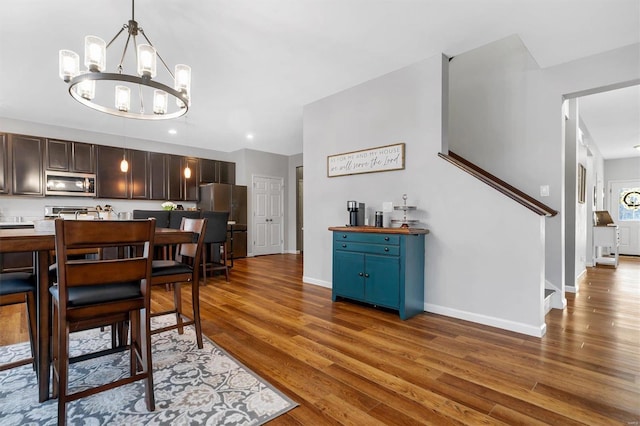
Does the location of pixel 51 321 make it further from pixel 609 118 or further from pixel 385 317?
pixel 609 118

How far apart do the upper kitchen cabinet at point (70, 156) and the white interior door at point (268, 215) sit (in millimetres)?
3351

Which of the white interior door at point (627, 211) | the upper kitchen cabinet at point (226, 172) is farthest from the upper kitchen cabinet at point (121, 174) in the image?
the white interior door at point (627, 211)

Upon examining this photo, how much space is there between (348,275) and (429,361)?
146cm

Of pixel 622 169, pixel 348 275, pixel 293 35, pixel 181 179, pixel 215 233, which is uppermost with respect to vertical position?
pixel 293 35

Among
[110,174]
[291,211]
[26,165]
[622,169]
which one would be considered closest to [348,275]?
[291,211]

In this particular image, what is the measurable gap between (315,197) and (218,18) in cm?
248

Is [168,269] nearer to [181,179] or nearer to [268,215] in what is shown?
[181,179]

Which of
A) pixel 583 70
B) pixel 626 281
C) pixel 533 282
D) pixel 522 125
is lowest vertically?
pixel 626 281

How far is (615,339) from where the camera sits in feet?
8.20

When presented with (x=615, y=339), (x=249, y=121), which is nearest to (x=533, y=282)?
(x=615, y=339)

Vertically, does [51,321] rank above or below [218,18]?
below

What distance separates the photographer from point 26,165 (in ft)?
16.8

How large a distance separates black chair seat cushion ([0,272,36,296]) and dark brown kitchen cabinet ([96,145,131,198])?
4.74m

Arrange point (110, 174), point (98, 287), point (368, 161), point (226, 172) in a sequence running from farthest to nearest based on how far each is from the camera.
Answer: point (226, 172)
point (110, 174)
point (368, 161)
point (98, 287)
